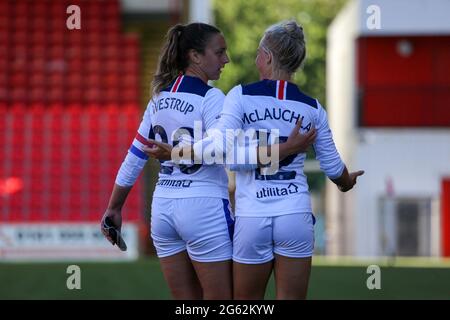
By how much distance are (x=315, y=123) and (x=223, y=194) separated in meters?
0.59

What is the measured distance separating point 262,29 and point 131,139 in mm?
27739

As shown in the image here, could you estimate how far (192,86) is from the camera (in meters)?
5.95

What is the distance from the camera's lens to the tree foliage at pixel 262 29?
48.0 meters

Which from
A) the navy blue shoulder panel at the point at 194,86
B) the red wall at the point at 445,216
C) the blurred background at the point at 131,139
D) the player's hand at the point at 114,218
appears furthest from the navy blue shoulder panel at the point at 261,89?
the red wall at the point at 445,216

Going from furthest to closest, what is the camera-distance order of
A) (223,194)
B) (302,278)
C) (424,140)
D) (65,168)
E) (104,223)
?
(424,140), (65,168), (104,223), (223,194), (302,278)

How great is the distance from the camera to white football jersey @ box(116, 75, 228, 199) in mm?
5867

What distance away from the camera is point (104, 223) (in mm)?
6324

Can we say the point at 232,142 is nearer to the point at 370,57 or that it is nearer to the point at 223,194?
the point at 223,194

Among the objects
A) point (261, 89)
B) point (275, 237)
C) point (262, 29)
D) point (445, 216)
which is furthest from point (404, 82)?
point (275, 237)

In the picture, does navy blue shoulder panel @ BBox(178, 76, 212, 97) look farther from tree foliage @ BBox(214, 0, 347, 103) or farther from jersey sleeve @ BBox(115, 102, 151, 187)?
tree foliage @ BBox(214, 0, 347, 103)

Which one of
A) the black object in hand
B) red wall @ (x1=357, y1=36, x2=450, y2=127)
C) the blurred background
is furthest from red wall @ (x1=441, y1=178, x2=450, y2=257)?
the black object in hand

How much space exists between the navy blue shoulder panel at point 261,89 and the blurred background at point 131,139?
20.9 ft

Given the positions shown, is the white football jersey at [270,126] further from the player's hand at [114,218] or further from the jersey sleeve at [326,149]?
the player's hand at [114,218]
